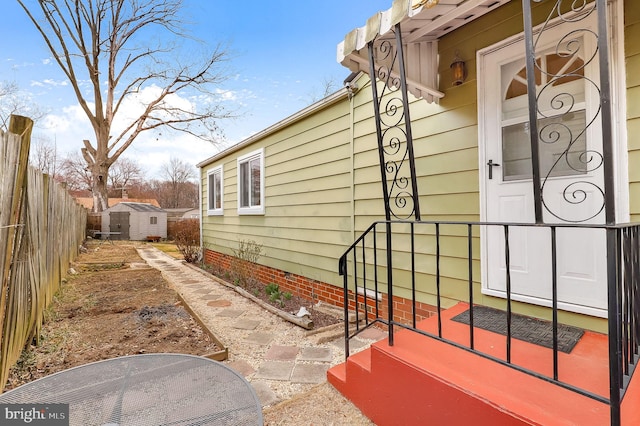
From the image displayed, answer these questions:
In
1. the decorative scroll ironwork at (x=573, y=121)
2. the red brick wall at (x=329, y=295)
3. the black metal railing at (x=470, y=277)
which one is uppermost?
the decorative scroll ironwork at (x=573, y=121)

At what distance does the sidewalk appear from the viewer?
235 centimetres

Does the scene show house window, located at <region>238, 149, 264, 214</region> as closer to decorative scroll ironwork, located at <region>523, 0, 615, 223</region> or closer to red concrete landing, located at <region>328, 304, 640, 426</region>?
red concrete landing, located at <region>328, 304, 640, 426</region>

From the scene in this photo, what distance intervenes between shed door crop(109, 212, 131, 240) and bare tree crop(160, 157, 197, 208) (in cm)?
1543

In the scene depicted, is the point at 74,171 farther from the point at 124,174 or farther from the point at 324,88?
the point at 324,88

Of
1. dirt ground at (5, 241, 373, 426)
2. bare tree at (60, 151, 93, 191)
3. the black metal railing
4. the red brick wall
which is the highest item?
bare tree at (60, 151, 93, 191)

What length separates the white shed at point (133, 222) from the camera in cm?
1598

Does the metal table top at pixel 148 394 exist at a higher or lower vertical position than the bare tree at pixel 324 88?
lower

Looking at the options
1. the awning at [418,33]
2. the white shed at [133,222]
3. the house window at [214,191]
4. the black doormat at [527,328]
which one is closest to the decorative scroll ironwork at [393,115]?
the awning at [418,33]

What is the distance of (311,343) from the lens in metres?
3.04

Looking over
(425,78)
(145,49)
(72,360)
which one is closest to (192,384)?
(72,360)

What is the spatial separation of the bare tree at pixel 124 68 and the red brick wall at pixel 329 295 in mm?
11730

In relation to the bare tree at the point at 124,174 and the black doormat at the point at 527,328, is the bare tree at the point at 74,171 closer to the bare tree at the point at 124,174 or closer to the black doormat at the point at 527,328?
the bare tree at the point at 124,174

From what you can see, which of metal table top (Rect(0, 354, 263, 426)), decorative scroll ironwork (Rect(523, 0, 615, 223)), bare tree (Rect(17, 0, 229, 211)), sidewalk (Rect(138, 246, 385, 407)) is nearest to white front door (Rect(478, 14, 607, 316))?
decorative scroll ironwork (Rect(523, 0, 615, 223))

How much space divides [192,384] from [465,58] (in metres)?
3.06
